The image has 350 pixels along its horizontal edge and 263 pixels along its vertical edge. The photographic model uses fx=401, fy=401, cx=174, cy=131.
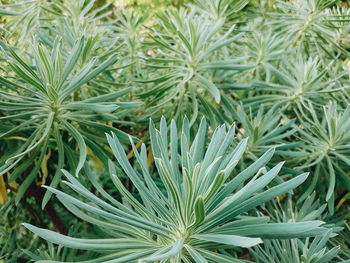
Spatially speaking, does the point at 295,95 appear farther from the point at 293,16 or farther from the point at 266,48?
the point at 293,16

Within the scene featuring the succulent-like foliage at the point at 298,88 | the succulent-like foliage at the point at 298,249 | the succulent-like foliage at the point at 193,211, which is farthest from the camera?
the succulent-like foliage at the point at 298,88

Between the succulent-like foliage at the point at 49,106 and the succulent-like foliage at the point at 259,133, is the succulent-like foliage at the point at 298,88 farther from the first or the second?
the succulent-like foliage at the point at 49,106

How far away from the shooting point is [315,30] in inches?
47.8

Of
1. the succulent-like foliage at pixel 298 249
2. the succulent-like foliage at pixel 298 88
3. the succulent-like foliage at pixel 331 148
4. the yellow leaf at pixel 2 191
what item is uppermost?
the succulent-like foliage at pixel 298 88

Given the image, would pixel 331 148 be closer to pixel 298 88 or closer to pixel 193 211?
pixel 298 88

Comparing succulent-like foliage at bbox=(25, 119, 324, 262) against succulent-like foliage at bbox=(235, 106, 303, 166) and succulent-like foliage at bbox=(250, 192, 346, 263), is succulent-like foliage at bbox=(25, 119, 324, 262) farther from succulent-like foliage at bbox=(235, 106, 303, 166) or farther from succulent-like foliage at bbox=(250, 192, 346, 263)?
succulent-like foliage at bbox=(235, 106, 303, 166)

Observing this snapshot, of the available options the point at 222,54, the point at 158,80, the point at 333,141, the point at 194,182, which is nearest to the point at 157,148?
the point at 194,182

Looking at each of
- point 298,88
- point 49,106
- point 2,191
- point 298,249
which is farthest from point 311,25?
point 2,191

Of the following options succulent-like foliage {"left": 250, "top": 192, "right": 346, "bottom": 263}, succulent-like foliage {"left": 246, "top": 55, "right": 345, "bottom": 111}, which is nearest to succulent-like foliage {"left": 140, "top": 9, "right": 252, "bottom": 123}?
succulent-like foliage {"left": 246, "top": 55, "right": 345, "bottom": 111}

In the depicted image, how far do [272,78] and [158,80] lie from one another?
0.45 meters

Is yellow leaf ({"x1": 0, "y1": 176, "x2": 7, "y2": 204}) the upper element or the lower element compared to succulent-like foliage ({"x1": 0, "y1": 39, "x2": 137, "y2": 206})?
lower

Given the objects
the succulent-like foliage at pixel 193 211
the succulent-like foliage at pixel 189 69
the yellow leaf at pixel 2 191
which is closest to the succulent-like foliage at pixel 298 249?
the succulent-like foliage at pixel 193 211

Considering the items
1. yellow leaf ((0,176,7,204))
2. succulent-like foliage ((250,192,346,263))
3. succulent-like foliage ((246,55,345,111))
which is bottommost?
yellow leaf ((0,176,7,204))

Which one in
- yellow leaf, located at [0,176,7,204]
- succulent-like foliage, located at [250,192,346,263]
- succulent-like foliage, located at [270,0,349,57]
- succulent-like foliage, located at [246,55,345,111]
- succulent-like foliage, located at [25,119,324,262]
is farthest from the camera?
succulent-like foliage, located at [270,0,349,57]
